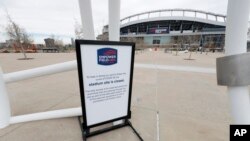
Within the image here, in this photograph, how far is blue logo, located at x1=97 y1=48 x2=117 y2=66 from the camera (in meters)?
2.11

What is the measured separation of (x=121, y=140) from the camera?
2.34 m

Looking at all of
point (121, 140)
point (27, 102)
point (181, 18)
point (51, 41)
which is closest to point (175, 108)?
point (121, 140)

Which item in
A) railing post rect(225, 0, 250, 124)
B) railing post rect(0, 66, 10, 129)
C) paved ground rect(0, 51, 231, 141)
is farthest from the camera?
railing post rect(0, 66, 10, 129)

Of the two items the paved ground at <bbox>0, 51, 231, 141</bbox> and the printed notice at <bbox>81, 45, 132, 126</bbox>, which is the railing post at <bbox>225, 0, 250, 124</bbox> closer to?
the paved ground at <bbox>0, 51, 231, 141</bbox>

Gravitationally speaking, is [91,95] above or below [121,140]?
above

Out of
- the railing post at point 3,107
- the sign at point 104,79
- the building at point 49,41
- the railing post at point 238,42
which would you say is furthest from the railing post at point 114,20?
the building at point 49,41

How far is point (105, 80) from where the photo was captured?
88.1 inches

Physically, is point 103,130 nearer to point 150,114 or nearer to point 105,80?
point 105,80

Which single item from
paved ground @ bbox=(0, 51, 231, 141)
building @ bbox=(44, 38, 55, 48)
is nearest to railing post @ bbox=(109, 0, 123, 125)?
paved ground @ bbox=(0, 51, 231, 141)

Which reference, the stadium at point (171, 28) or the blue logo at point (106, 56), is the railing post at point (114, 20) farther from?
the stadium at point (171, 28)

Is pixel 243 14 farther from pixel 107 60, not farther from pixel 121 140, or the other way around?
pixel 121 140

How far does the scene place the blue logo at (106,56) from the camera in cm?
211

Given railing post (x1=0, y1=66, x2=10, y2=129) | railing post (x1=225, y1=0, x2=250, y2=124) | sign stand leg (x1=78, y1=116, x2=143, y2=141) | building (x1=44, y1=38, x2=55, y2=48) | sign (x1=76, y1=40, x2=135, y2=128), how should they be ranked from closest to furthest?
1. railing post (x1=225, y1=0, x2=250, y2=124)
2. sign (x1=76, y1=40, x2=135, y2=128)
3. sign stand leg (x1=78, y1=116, x2=143, y2=141)
4. railing post (x1=0, y1=66, x2=10, y2=129)
5. building (x1=44, y1=38, x2=55, y2=48)

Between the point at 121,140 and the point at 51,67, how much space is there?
1863 millimetres
